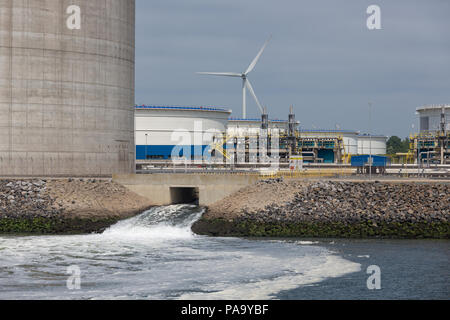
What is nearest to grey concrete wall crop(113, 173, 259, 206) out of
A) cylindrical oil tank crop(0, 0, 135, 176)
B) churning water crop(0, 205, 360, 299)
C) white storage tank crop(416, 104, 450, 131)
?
cylindrical oil tank crop(0, 0, 135, 176)

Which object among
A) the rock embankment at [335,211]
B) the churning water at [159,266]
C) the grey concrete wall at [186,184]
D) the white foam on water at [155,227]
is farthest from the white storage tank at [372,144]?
the churning water at [159,266]

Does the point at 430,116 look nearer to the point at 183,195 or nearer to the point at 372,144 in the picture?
the point at 372,144

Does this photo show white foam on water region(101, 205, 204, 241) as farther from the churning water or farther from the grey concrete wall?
the grey concrete wall

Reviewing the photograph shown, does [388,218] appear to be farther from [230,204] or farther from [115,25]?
[115,25]

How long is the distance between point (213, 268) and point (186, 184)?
2135 centimetres

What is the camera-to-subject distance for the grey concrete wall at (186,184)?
167ft

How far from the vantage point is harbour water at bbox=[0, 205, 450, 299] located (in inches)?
1057

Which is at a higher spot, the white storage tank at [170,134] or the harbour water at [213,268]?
the white storage tank at [170,134]

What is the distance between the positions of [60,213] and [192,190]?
1683 centimetres

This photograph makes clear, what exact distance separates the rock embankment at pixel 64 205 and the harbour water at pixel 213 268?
292 centimetres

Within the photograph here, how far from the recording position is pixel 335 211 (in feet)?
145

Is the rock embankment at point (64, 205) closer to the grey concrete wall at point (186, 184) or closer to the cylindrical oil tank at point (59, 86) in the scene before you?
the grey concrete wall at point (186, 184)

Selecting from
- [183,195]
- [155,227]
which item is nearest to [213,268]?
[155,227]

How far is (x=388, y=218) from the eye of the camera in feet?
140
